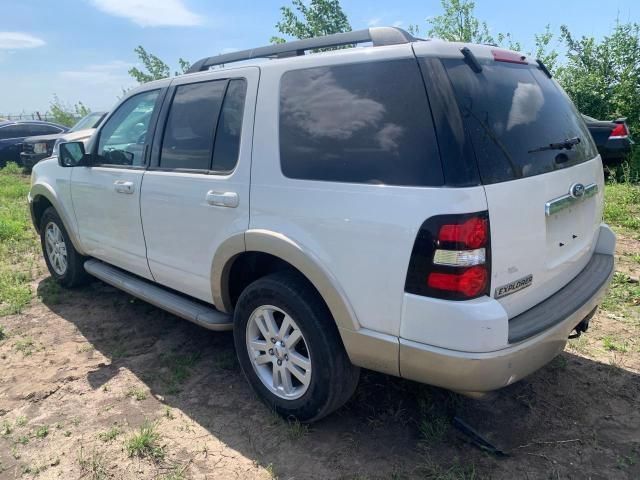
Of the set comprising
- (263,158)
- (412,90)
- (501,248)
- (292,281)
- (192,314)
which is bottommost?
(192,314)

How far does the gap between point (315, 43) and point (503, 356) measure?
6.24ft

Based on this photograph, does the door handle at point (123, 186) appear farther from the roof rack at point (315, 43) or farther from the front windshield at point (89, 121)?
the front windshield at point (89, 121)

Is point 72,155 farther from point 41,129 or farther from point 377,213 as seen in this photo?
point 41,129

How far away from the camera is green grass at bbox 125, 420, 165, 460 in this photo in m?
2.68

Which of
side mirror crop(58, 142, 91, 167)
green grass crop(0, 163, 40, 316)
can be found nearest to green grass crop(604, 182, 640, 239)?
side mirror crop(58, 142, 91, 167)

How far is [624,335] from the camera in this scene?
367cm

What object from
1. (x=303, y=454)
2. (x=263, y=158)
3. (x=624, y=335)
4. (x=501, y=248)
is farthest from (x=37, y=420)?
(x=624, y=335)

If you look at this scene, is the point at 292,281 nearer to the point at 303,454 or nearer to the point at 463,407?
the point at 303,454

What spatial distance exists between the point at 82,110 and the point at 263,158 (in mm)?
24868

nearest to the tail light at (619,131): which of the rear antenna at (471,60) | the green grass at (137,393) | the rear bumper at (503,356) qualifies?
the rear bumper at (503,356)

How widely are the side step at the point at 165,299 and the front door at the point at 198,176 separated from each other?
10 centimetres

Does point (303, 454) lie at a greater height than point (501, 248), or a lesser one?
lesser

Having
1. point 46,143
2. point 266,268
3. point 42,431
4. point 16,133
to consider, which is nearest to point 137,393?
point 42,431

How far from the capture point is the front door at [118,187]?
12.0 feet
